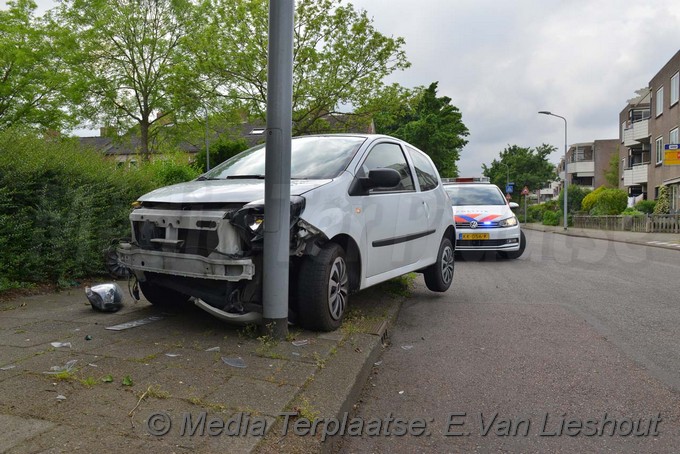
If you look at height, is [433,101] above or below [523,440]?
above

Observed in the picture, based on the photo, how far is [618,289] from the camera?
750cm

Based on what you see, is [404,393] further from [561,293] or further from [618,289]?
[618,289]

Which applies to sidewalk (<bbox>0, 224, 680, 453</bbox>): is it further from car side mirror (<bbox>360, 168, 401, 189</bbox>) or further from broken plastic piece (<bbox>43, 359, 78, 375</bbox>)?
car side mirror (<bbox>360, 168, 401, 189</bbox>)

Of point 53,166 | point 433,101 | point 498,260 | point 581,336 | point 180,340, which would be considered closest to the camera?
point 180,340

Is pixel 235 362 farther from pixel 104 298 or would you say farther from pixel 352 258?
pixel 104 298

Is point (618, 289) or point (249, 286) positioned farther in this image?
point (618, 289)

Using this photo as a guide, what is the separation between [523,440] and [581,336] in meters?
2.39

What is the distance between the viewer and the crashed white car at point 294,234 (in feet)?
12.6

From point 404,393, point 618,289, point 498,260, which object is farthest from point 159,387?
point 498,260

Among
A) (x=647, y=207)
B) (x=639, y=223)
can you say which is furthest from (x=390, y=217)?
(x=647, y=207)

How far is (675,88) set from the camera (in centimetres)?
3008

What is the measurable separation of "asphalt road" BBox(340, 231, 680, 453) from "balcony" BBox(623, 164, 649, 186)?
36.8 m

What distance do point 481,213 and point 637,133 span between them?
34950 mm

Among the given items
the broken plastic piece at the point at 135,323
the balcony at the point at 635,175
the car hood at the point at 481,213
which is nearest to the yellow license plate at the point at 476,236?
the car hood at the point at 481,213
